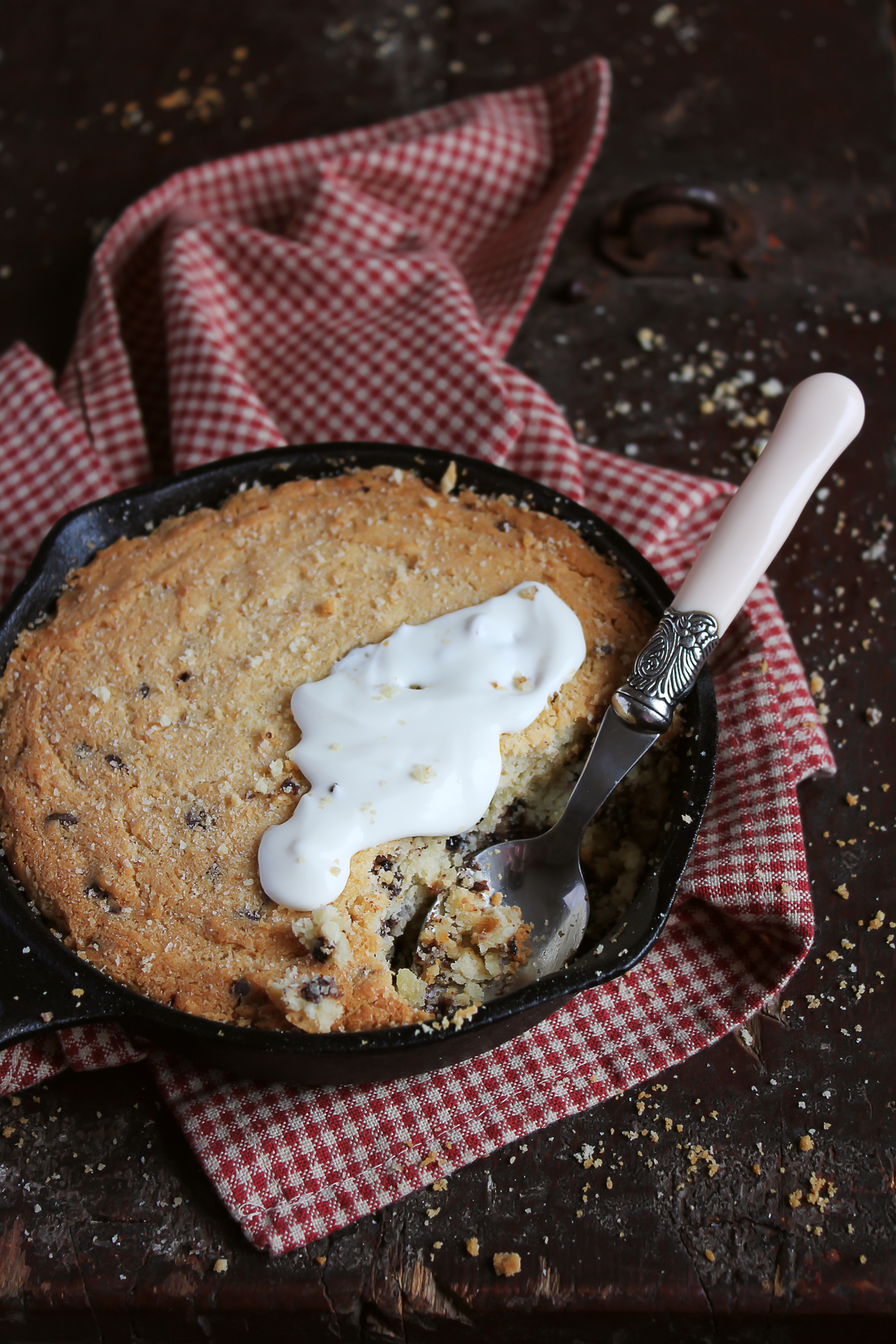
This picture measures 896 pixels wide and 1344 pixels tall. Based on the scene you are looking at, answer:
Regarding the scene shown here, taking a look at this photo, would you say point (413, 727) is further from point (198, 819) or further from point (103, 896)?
point (103, 896)

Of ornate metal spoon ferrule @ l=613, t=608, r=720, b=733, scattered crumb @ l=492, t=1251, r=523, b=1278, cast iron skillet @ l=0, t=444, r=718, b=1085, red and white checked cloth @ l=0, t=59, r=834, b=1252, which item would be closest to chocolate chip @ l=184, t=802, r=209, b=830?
cast iron skillet @ l=0, t=444, r=718, b=1085

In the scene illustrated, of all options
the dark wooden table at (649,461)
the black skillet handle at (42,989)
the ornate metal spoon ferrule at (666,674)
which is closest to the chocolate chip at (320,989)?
the black skillet handle at (42,989)

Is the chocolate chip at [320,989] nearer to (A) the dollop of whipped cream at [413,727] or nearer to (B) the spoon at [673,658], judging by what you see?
(A) the dollop of whipped cream at [413,727]

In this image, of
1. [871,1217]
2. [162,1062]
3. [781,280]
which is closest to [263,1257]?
[162,1062]

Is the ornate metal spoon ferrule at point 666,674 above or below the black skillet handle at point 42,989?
above

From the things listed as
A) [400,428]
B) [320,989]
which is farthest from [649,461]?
[320,989]

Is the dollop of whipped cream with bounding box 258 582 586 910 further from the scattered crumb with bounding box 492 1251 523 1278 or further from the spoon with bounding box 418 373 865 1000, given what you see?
the scattered crumb with bounding box 492 1251 523 1278
